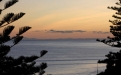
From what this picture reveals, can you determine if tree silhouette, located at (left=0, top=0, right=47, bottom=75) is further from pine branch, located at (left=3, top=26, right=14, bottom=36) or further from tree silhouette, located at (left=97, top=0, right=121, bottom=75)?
tree silhouette, located at (left=97, top=0, right=121, bottom=75)

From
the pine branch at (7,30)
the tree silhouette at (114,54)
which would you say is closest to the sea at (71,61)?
the tree silhouette at (114,54)

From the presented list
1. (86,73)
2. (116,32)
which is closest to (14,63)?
(116,32)

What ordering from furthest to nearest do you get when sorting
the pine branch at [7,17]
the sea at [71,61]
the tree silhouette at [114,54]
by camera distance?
the sea at [71,61] < the tree silhouette at [114,54] < the pine branch at [7,17]

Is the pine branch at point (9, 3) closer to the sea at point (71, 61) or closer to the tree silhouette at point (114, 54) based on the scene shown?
the tree silhouette at point (114, 54)

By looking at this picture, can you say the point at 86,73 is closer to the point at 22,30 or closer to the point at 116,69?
the point at 116,69

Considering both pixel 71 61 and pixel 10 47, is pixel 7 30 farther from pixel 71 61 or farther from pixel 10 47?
pixel 71 61

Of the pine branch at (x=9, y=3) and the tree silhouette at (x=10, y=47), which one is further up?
the pine branch at (x=9, y=3)

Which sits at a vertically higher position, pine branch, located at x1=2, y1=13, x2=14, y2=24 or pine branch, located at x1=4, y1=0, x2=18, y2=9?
pine branch, located at x1=4, y1=0, x2=18, y2=9

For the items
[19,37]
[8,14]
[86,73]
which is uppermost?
[8,14]

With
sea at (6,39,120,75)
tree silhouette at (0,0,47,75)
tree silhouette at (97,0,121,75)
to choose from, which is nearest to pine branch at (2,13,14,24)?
tree silhouette at (0,0,47,75)

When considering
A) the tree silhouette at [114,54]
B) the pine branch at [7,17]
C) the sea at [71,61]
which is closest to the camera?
the pine branch at [7,17]

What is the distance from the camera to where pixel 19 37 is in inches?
322

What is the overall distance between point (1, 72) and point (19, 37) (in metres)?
1.04

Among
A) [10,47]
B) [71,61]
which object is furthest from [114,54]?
[71,61]
